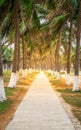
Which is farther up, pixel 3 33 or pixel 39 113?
pixel 3 33

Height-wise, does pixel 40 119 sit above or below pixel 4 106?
below

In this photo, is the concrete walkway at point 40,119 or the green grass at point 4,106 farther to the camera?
the green grass at point 4,106

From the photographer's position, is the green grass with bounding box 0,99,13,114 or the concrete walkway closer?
the concrete walkway

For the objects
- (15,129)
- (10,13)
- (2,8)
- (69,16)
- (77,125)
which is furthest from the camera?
(69,16)

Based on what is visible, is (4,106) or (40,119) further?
(4,106)

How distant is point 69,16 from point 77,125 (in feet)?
70.7

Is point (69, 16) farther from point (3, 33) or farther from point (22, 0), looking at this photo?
point (22, 0)

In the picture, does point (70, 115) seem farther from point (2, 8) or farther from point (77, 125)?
point (2, 8)

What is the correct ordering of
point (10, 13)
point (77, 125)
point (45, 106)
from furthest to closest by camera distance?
point (10, 13) < point (45, 106) < point (77, 125)

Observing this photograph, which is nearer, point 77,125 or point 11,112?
point 77,125

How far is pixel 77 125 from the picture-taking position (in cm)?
1162

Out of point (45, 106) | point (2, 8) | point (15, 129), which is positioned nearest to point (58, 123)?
point (15, 129)

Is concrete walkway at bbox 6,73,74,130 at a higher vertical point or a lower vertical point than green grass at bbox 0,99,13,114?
lower

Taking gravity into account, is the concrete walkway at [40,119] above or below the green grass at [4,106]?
below
